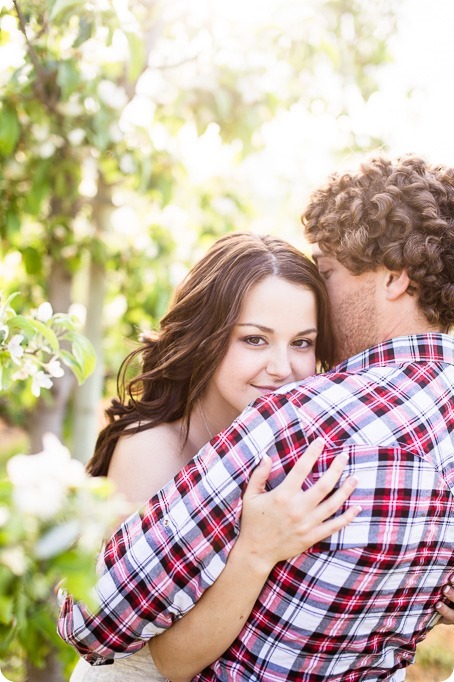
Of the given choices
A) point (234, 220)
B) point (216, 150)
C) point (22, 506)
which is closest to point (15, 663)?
point (234, 220)

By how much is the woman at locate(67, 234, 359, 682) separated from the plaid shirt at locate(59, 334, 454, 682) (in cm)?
13

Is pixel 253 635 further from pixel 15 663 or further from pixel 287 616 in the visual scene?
pixel 15 663

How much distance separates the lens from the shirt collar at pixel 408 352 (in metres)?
1.68

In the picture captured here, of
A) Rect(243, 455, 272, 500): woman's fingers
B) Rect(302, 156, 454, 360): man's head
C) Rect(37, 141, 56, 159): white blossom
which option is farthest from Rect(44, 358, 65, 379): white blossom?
Rect(37, 141, 56, 159): white blossom

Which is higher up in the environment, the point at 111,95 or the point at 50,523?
the point at 111,95

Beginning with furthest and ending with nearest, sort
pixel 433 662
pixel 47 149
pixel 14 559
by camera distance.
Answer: pixel 433 662 < pixel 47 149 < pixel 14 559

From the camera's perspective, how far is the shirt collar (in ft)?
5.51

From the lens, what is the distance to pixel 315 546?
1.49 m

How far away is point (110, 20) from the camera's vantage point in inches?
93.0

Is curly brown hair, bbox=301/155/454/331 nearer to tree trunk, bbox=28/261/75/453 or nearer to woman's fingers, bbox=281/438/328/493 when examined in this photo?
woman's fingers, bbox=281/438/328/493

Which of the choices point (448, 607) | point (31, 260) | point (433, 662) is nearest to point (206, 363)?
point (448, 607)

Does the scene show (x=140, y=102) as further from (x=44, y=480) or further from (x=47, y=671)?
(x=44, y=480)

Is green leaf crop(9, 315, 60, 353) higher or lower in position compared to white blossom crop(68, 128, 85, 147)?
lower

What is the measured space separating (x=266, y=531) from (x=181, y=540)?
6.6 inches
